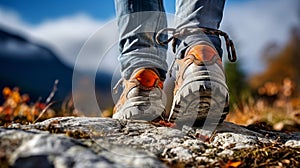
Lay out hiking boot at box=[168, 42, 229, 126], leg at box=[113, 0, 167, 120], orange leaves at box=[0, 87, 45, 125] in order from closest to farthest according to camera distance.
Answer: hiking boot at box=[168, 42, 229, 126] → leg at box=[113, 0, 167, 120] → orange leaves at box=[0, 87, 45, 125]

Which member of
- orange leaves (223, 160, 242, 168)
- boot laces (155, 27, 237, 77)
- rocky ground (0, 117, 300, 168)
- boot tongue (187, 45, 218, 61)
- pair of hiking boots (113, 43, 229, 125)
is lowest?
orange leaves (223, 160, 242, 168)

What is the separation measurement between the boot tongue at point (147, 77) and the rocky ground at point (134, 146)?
28 cm

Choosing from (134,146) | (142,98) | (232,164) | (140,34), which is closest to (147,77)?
(142,98)

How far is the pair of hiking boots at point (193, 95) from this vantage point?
5.97ft

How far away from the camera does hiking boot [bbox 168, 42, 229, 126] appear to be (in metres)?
1.81

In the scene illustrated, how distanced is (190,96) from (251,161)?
419 mm

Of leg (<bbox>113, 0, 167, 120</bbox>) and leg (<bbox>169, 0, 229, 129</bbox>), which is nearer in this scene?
leg (<bbox>169, 0, 229, 129</bbox>)

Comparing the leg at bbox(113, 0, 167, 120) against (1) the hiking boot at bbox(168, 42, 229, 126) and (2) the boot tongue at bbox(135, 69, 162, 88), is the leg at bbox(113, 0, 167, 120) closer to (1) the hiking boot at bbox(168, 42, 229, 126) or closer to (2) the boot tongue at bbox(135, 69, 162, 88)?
(2) the boot tongue at bbox(135, 69, 162, 88)

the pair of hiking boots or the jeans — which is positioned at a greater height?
the jeans

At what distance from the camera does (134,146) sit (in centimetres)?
151

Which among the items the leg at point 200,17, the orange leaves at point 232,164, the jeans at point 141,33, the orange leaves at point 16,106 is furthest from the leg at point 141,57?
the orange leaves at point 16,106

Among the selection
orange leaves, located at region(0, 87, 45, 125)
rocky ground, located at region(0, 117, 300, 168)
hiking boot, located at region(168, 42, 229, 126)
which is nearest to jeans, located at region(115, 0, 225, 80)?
hiking boot, located at region(168, 42, 229, 126)

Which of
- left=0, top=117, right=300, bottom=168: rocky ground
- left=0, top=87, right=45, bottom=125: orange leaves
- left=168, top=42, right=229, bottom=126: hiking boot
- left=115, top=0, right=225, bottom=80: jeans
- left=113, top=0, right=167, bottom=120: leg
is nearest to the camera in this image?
left=0, top=117, right=300, bottom=168: rocky ground

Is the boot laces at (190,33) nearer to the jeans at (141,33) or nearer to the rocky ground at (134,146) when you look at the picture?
the jeans at (141,33)
